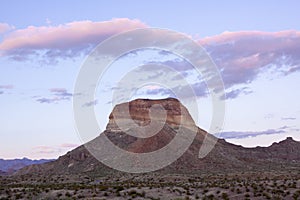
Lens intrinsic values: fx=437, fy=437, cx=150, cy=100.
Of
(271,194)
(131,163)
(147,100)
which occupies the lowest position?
(271,194)

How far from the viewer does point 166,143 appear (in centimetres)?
11656

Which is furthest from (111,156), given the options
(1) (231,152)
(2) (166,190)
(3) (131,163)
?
(2) (166,190)

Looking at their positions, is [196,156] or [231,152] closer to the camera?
[196,156]

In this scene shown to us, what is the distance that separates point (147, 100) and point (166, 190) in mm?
109697

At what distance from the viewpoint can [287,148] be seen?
150m

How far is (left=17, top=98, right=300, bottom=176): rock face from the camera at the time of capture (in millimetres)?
105375

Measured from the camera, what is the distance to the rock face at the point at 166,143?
346 ft

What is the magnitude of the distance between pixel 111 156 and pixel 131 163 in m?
9.44

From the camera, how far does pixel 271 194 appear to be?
37.3 metres

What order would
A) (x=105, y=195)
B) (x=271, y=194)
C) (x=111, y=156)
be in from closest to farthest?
(x=271, y=194) < (x=105, y=195) < (x=111, y=156)

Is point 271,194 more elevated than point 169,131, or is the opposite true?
point 169,131

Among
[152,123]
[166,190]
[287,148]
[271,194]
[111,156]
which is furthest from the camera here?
[287,148]

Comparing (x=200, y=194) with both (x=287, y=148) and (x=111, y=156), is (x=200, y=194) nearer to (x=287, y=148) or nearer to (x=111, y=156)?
(x=111, y=156)

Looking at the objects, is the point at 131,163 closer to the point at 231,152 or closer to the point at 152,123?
the point at 152,123
